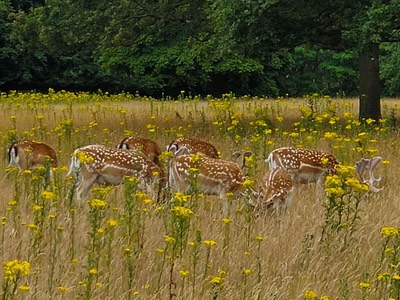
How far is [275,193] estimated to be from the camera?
7.16m

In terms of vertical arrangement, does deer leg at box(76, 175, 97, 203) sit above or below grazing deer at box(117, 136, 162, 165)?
below

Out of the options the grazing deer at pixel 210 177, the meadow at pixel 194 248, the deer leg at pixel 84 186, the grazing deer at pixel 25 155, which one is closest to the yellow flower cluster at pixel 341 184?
the meadow at pixel 194 248

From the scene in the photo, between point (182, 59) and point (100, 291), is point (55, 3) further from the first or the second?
point (182, 59)

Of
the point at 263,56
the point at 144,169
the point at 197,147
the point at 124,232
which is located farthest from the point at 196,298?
the point at 263,56

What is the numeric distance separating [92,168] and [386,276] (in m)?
4.23

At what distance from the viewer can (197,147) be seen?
938 cm

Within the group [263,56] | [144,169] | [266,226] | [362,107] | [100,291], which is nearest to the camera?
[100,291]

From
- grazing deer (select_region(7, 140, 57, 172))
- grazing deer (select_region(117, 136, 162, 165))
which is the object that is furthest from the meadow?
grazing deer (select_region(117, 136, 162, 165))

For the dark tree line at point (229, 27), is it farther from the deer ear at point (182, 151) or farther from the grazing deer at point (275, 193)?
the grazing deer at point (275, 193)

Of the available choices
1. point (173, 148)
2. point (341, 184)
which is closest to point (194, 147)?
point (173, 148)

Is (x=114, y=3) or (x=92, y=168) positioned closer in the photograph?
(x=92, y=168)

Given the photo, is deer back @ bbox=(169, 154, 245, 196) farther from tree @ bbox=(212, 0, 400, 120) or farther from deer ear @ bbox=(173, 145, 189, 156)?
tree @ bbox=(212, 0, 400, 120)

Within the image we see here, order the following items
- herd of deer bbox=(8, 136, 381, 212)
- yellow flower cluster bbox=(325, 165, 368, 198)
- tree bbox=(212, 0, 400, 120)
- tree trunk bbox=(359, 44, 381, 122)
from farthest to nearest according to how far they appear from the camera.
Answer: tree trunk bbox=(359, 44, 381, 122) < tree bbox=(212, 0, 400, 120) < herd of deer bbox=(8, 136, 381, 212) < yellow flower cluster bbox=(325, 165, 368, 198)

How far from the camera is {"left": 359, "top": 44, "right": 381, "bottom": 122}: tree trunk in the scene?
52.0ft
